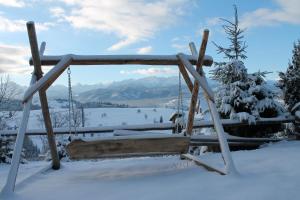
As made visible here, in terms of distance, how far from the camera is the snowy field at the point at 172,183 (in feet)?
11.9

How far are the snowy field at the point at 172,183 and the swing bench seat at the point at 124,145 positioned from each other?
0.30 m

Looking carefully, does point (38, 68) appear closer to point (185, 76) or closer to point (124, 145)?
point (124, 145)

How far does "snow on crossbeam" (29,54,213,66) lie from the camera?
5.03m

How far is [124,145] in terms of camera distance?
4797mm

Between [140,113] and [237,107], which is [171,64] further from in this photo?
[140,113]

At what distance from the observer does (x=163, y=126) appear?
8.22 meters

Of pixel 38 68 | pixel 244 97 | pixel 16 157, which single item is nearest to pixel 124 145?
pixel 16 157

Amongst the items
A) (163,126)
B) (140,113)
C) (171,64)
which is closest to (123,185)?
(171,64)

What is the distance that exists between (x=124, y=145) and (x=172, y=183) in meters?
0.83

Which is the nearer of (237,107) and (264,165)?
(264,165)

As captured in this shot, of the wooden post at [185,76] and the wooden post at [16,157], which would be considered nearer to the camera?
the wooden post at [16,157]

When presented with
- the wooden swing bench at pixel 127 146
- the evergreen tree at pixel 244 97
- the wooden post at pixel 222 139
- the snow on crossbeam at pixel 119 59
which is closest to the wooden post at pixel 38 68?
the snow on crossbeam at pixel 119 59

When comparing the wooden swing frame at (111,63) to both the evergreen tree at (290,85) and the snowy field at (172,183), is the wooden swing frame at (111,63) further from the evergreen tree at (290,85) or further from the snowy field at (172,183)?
the evergreen tree at (290,85)

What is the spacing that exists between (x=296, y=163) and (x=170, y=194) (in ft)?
6.43
